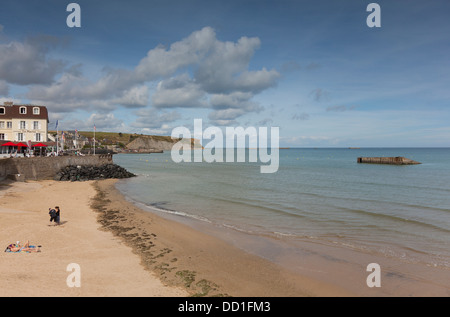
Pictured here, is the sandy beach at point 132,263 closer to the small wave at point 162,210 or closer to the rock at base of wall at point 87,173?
the small wave at point 162,210

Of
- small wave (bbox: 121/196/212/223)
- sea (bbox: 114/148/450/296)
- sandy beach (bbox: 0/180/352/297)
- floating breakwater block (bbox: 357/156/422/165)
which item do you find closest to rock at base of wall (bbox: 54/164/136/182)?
sea (bbox: 114/148/450/296)

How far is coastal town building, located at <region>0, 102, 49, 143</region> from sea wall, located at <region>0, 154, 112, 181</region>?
8836 mm

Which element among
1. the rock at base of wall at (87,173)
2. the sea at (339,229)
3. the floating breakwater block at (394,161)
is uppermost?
the floating breakwater block at (394,161)

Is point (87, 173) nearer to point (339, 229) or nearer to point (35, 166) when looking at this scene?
point (35, 166)

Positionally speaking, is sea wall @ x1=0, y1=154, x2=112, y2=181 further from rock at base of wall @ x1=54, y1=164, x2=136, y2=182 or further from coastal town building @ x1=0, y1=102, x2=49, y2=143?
coastal town building @ x1=0, y1=102, x2=49, y2=143

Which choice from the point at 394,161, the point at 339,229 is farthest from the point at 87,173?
the point at 394,161

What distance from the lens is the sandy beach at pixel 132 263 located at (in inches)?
402

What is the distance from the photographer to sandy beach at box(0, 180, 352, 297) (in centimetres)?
1020

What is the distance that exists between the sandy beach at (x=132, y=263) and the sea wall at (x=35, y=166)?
19529 millimetres

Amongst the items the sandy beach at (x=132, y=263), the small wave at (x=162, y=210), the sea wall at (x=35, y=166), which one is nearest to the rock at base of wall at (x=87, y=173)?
the sea wall at (x=35, y=166)

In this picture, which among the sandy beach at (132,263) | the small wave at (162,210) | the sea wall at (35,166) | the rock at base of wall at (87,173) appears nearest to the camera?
the sandy beach at (132,263)

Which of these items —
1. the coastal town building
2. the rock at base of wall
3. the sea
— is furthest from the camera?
the coastal town building
